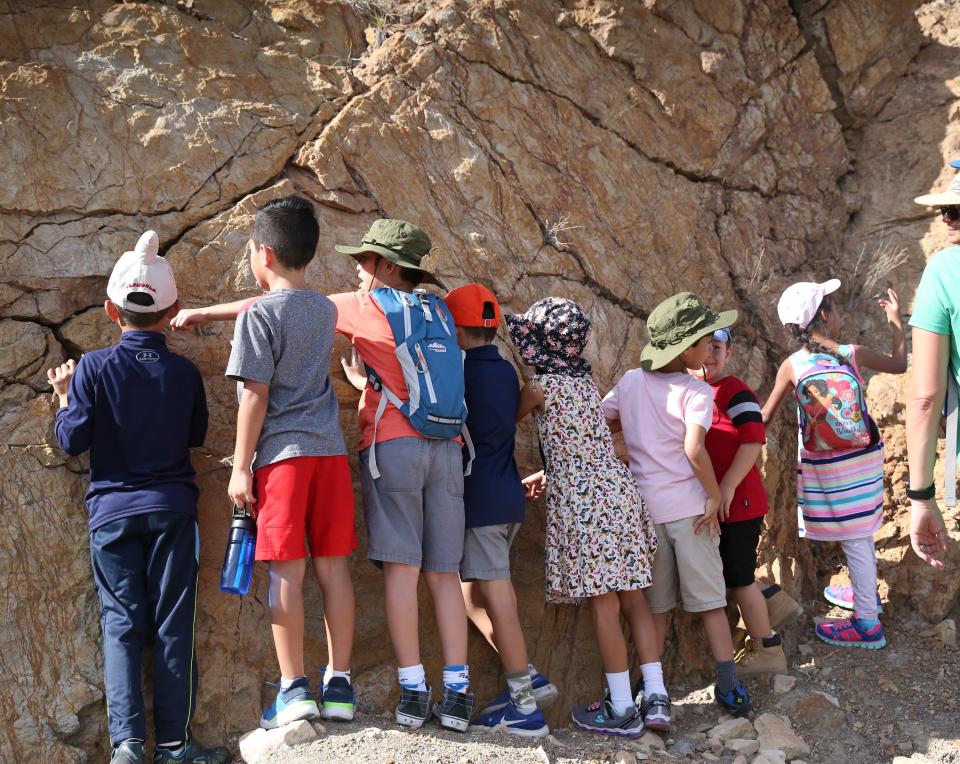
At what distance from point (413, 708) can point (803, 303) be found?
2.77 meters

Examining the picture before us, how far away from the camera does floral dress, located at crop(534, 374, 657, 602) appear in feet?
13.8

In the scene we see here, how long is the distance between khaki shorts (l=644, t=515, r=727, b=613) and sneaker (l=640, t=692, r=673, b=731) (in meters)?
0.40

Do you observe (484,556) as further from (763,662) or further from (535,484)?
(763,662)

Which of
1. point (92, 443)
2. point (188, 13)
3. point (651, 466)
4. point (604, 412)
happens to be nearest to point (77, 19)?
point (188, 13)

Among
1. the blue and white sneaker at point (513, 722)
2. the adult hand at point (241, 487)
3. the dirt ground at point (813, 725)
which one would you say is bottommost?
the dirt ground at point (813, 725)

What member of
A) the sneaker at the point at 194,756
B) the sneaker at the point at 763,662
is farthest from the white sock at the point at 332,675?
the sneaker at the point at 763,662

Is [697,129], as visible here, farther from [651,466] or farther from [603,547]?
Answer: [603,547]

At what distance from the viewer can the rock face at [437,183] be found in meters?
4.12

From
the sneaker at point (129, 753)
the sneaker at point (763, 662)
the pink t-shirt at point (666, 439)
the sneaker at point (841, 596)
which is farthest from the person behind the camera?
the sneaker at point (841, 596)

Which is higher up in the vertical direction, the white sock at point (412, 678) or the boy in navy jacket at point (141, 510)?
the boy in navy jacket at point (141, 510)

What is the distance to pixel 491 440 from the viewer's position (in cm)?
424

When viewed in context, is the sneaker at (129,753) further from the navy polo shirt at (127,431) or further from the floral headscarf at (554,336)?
the floral headscarf at (554,336)

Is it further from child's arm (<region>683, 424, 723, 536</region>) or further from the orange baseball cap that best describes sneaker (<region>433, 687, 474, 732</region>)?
the orange baseball cap

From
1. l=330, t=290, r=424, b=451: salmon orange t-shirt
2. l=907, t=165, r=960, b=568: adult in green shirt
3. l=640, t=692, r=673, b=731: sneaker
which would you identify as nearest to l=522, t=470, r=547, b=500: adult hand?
l=330, t=290, r=424, b=451: salmon orange t-shirt
